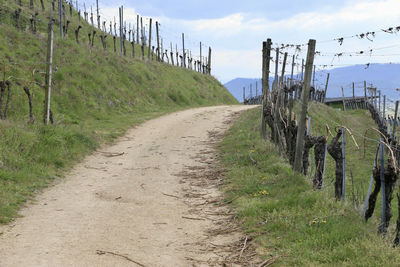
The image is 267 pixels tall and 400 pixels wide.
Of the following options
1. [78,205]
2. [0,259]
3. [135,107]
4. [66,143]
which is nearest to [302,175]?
[78,205]

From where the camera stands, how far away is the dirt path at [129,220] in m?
4.95

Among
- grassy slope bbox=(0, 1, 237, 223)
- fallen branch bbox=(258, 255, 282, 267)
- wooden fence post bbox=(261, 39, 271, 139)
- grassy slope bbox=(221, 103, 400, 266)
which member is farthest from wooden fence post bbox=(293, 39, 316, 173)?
grassy slope bbox=(0, 1, 237, 223)

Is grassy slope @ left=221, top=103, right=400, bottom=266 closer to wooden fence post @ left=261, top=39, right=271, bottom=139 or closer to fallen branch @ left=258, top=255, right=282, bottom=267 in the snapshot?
fallen branch @ left=258, top=255, right=282, bottom=267

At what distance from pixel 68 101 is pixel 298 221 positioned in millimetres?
15049

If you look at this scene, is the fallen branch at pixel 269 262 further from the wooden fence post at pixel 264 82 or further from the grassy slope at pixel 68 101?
the wooden fence post at pixel 264 82

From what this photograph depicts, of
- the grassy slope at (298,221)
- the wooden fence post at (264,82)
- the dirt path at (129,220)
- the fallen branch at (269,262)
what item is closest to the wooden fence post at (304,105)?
the grassy slope at (298,221)

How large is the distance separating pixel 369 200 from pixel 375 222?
510 mm

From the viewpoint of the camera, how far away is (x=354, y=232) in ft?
16.5

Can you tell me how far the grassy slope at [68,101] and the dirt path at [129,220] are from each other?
0.68 meters

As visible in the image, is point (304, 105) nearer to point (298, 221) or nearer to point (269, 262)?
point (298, 221)

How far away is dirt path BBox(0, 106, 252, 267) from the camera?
4.95m

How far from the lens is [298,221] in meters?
5.81

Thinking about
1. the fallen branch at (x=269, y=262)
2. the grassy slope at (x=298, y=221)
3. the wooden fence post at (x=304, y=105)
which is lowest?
the fallen branch at (x=269, y=262)

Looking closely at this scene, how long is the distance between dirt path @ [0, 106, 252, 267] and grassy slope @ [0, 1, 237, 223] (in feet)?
2.22
